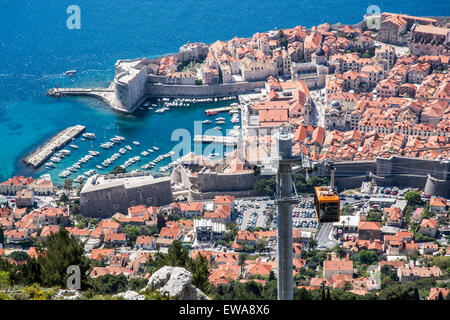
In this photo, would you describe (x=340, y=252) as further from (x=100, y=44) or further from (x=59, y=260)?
(x=100, y=44)

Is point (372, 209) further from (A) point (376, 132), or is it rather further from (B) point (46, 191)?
(B) point (46, 191)

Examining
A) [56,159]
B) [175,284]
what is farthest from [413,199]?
[175,284]

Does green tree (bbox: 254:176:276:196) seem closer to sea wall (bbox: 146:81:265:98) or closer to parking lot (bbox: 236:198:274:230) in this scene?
parking lot (bbox: 236:198:274:230)

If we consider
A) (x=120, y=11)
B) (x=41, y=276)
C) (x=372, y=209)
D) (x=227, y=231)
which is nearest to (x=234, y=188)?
(x=227, y=231)

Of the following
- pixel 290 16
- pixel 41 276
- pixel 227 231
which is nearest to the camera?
pixel 41 276

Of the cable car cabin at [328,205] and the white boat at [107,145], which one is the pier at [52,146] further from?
the cable car cabin at [328,205]

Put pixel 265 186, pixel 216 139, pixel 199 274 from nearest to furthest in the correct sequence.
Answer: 1. pixel 199 274
2. pixel 265 186
3. pixel 216 139
